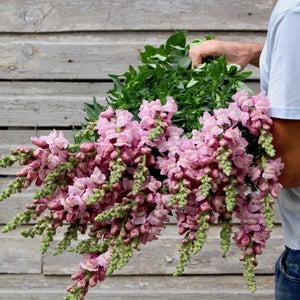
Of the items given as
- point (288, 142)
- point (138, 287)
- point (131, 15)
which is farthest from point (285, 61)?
point (138, 287)

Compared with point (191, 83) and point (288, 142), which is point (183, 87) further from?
point (288, 142)

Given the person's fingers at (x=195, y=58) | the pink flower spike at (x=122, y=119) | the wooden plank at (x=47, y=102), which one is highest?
the person's fingers at (x=195, y=58)

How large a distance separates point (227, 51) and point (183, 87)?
0.29 m

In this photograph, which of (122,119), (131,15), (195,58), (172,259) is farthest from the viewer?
(172,259)

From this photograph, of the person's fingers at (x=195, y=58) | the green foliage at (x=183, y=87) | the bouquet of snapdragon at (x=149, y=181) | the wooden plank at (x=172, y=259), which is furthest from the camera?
the wooden plank at (x=172, y=259)

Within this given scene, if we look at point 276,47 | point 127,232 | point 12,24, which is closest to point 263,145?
point 276,47

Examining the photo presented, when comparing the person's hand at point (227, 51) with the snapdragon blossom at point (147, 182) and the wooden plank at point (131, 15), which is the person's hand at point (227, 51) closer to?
the snapdragon blossom at point (147, 182)

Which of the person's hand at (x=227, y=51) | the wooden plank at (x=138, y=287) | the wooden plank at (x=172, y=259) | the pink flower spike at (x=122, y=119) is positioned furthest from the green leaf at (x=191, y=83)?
the wooden plank at (x=138, y=287)

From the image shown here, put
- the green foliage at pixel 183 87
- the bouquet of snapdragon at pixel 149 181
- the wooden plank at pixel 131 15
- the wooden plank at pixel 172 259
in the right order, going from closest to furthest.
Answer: the bouquet of snapdragon at pixel 149 181, the green foliage at pixel 183 87, the wooden plank at pixel 131 15, the wooden plank at pixel 172 259

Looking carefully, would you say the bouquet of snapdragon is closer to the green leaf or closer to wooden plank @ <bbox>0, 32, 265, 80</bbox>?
the green leaf

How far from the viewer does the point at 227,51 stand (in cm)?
132

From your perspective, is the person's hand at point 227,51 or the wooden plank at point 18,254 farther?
the wooden plank at point 18,254

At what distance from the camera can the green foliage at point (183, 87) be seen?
1.04 metres

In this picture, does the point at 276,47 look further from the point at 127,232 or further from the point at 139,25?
the point at 139,25
